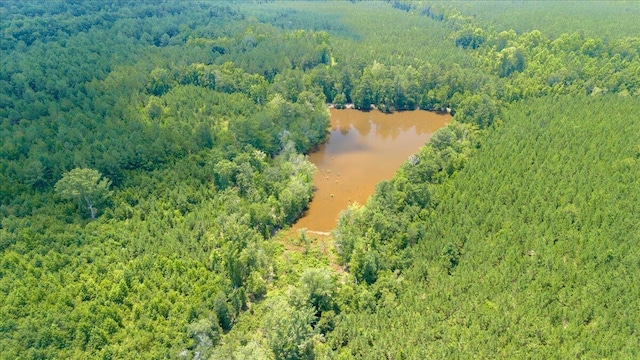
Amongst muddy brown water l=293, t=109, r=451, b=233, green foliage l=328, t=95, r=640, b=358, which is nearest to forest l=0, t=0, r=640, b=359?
green foliage l=328, t=95, r=640, b=358

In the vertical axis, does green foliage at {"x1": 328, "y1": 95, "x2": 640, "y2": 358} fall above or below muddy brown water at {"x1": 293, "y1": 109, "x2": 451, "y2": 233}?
above

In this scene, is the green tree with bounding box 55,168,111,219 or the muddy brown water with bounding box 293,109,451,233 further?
the muddy brown water with bounding box 293,109,451,233

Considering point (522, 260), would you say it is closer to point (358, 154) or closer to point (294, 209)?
point (294, 209)

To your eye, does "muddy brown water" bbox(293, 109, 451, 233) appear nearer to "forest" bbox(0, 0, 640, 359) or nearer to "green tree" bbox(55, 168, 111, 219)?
"forest" bbox(0, 0, 640, 359)

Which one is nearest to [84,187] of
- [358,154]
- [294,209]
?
[294,209]

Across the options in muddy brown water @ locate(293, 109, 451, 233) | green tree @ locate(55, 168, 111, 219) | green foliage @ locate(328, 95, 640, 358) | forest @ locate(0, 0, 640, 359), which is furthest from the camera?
muddy brown water @ locate(293, 109, 451, 233)

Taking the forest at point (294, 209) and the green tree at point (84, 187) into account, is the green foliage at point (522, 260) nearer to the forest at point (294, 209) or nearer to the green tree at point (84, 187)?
the forest at point (294, 209)

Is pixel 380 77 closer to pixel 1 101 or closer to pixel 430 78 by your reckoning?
pixel 430 78
